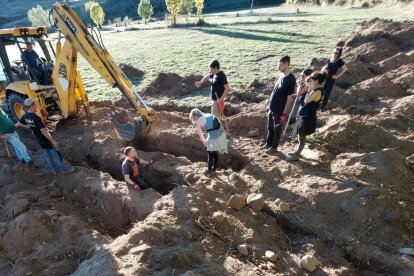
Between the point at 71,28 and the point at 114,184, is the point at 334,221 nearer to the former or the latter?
the point at 114,184

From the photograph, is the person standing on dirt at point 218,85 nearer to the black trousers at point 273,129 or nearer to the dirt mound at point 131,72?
the black trousers at point 273,129

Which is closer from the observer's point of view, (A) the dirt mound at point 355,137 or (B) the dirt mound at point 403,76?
(A) the dirt mound at point 355,137

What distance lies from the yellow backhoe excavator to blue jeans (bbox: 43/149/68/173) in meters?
1.49

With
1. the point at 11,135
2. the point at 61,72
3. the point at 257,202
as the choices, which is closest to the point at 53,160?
the point at 11,135

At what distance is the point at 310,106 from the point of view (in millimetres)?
6203

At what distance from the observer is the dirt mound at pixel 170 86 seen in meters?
12.3

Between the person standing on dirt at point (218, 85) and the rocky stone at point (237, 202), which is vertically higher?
the person standing on dirt at point (218, 85)

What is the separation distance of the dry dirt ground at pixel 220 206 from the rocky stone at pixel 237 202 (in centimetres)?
9

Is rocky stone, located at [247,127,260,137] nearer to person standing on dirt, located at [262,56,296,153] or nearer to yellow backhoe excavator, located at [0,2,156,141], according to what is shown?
person standing on dirt, located at [262,56,296,153]

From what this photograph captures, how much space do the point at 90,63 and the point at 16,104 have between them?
3136 mm

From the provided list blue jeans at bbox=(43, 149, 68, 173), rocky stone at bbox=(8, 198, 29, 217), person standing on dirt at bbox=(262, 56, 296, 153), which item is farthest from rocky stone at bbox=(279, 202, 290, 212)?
blue jeans at bbox=(43, 149, 68, 173)

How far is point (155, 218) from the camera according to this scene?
5.01 meters

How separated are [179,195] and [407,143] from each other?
15.8 ft

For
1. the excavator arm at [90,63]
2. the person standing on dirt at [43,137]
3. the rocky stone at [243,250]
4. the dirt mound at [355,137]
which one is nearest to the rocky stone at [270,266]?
the rocky stone at [243,250]
